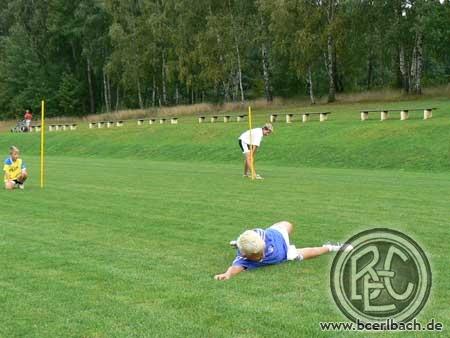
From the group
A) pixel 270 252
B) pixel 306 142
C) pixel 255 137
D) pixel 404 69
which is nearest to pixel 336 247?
pixel 270 252

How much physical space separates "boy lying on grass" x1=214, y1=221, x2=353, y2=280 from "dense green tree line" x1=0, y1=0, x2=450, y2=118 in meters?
38.4

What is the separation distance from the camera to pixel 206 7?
5600 centimetres

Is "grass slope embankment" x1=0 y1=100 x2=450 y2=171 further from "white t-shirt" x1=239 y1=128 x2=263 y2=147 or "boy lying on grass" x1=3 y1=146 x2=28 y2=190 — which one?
"boy lying on grass" x1=3 y1=146 x2=28 y2=190

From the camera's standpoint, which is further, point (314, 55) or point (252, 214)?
point (314, 55)

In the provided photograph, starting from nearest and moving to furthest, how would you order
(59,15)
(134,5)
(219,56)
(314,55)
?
(314,55) < (219,56) < (134,5) < (59,15)

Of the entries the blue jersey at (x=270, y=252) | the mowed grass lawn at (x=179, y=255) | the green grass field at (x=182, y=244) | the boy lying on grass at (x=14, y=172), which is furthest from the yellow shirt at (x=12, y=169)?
the blue jersey at (x=270, y=252)

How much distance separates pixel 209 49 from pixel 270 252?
49849 millimetres

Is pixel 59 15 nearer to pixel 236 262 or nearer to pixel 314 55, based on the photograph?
pixel 314 55

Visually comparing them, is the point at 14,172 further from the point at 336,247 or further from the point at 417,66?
the point at 417,66

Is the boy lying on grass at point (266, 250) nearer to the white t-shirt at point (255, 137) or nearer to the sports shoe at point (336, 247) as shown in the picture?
the sports shoe at point (336, 247)

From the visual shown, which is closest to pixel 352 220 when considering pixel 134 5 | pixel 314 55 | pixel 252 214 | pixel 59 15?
pixel 252 214

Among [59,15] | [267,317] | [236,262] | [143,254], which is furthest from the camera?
[59,15]

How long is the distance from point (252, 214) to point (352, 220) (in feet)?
5.96

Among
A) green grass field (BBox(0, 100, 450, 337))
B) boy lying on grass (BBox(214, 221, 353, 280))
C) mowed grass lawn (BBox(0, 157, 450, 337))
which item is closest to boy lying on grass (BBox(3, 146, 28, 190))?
green grass field (BBox(0, 100, 450, 337))
